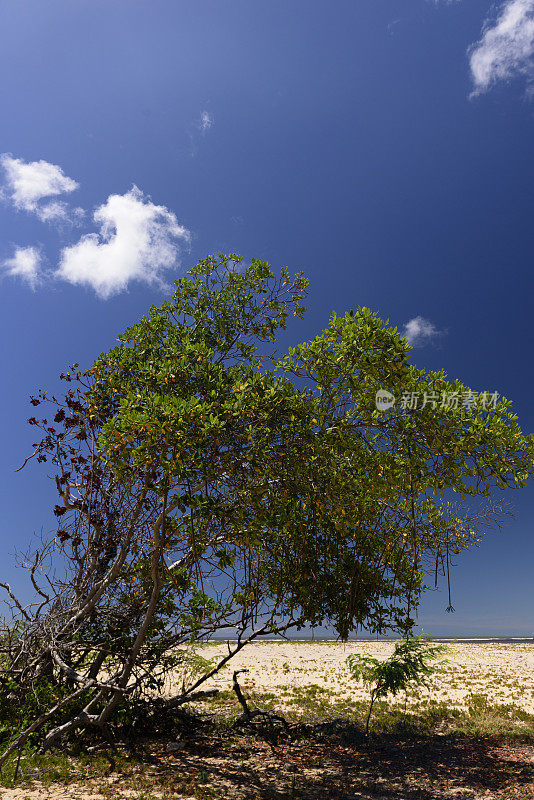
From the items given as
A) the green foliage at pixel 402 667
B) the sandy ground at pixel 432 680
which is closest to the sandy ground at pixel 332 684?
the sandy ground at pixel 432 680

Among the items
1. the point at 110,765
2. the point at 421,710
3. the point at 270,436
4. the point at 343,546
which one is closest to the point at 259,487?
the point at 270,436

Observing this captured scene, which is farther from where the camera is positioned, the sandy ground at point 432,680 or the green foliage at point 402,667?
the sandy ground at point 432,680

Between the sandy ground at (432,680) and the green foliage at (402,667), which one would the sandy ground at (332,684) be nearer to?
the sandy ground at (432,680)

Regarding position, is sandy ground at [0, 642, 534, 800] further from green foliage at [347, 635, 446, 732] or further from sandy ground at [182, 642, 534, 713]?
green foliage at [347, 635, 446, 732]

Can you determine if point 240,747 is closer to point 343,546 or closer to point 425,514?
point 343,546

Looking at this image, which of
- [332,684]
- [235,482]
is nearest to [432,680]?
[332,684]

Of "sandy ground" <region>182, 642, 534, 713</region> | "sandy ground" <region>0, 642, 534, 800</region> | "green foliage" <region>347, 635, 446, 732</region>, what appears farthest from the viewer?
"sandy ground" <region>182, 642, 534, 713</region>

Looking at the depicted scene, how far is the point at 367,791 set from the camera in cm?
891

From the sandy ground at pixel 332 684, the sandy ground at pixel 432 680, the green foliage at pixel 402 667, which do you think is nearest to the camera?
the sandy ground at pixel 332 684

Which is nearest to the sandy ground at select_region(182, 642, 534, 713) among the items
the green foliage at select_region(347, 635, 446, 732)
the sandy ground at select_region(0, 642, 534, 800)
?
the sandy ground at select_region(0, 642, 534, 800)

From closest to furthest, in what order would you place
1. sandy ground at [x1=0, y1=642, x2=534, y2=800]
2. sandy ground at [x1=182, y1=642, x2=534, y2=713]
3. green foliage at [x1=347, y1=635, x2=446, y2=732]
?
sandy ground at [x1=0, y1=642, x2=534, y2=800] → green foliage at [x1=347, y1=635, x2=446, y2=732] → sandy ground at [x1=182, y1=642, x2=534, y2=713]

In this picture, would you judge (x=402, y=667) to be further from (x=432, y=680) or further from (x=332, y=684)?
(x=432, y=680)

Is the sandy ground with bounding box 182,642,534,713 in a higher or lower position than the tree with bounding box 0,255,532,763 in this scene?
lower

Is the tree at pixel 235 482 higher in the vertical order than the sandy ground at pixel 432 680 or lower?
higher
